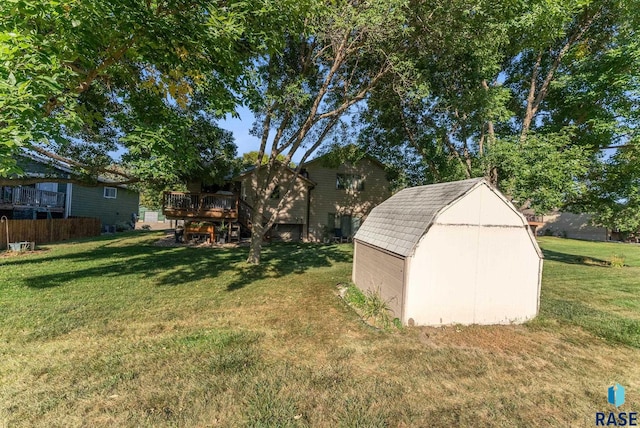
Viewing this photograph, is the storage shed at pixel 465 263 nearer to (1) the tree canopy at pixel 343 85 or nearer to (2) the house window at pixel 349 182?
(1) the tree canopy at pixel 343 85

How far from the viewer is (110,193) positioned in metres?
28.7

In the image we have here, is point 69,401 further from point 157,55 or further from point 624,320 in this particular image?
point 624,320

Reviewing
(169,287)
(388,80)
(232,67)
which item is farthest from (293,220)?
(232,67)

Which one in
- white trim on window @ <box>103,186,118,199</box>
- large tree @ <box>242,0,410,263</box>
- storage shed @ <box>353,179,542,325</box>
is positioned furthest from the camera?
white trim on window @ <box>103,186,118,199</box>

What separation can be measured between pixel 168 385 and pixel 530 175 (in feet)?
45.2

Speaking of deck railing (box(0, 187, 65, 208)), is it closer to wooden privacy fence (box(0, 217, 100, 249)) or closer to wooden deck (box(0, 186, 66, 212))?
wooden deck (box(0, 186, 66, 212))

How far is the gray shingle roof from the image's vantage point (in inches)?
261

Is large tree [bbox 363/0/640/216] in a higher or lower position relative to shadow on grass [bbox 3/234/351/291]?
higher

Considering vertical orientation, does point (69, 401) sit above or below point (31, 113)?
below

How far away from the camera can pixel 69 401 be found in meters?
3.57

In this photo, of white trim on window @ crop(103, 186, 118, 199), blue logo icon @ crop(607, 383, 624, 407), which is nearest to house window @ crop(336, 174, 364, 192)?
blue logo icon @ crop(607, 383, 624, 407)

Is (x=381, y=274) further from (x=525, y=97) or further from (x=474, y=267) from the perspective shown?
(x=525, y=97)

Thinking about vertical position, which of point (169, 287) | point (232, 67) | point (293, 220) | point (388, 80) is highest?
point (388, 80)

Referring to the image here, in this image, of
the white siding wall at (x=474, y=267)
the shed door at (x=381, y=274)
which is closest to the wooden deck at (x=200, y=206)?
the shed door at (x=381, y=274)
